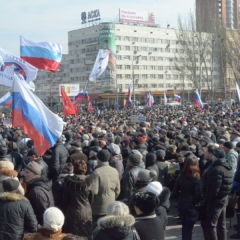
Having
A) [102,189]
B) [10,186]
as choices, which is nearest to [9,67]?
[102,189]

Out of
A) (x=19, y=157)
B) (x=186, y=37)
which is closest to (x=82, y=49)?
(x=186, y=37)

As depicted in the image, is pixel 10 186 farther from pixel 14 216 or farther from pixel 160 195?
pixel 160 195

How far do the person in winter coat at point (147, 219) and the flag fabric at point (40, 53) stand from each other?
36.9 feet

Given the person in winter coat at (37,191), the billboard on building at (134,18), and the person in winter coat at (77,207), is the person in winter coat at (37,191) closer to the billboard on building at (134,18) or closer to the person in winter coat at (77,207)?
the person in winter coat at (77,207)

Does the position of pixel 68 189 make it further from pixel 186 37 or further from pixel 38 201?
pixel 186 37

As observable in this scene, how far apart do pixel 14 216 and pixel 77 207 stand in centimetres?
101

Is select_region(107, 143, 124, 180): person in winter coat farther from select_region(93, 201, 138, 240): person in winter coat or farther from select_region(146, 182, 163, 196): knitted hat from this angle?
select_region(93, 201, 138, 240): person in winter coat

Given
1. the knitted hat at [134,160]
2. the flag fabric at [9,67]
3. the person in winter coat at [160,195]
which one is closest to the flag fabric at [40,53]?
the flag fabric at [9,67]

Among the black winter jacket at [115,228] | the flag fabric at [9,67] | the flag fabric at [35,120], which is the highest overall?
the flag fabric at [9,67]

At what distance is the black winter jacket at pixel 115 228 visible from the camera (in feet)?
12.7

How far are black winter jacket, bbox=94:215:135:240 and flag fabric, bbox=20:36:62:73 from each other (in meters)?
11.7

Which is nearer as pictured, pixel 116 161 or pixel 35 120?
pixel 35 120

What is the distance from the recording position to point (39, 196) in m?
5.56

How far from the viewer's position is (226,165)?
6.61 metres
